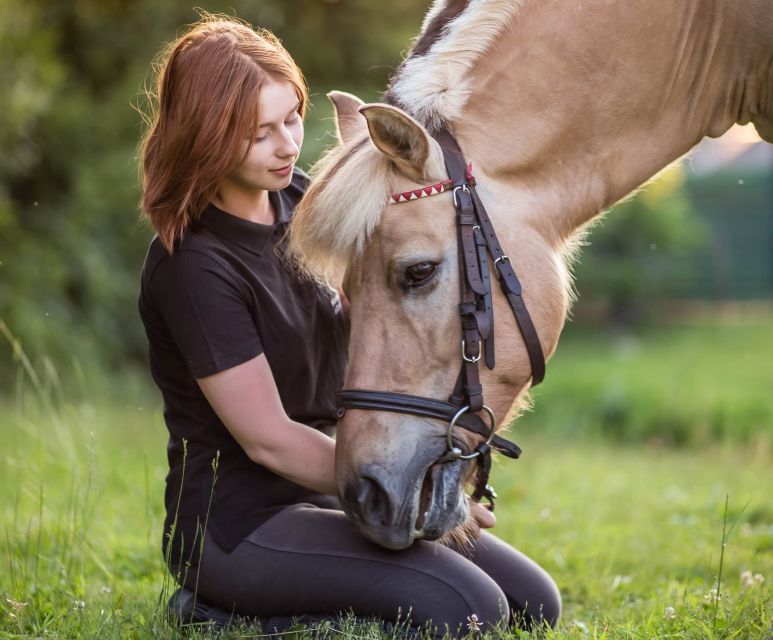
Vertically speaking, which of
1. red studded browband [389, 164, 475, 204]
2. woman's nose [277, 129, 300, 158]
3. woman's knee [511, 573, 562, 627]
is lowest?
woman's knee [511, 573, 562, 627]

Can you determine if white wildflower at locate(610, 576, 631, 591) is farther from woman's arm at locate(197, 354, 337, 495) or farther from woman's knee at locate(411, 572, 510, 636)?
woman's arm at locate(197, 354, 337, 495)

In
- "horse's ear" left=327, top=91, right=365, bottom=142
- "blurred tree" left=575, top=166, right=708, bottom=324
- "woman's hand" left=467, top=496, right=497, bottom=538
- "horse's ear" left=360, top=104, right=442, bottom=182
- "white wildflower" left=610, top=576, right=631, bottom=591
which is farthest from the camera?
"blurred tree" left=575, top=166, right=708, bottom=324

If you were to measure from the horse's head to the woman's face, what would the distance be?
17 cm

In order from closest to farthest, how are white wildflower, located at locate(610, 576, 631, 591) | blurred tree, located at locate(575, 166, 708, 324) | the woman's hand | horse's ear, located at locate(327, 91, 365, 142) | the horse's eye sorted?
the horse's eye
the woman's hand
horse's ear, located at locate(327, 91, 365, 142)
white wildflower, located at locate(610, 576, 631, 591)
blurred tree, located at locate(575, 166, 708, 324)

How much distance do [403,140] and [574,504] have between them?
3233mm

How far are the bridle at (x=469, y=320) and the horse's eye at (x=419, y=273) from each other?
0.08 meters

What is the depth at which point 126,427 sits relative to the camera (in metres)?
7.48

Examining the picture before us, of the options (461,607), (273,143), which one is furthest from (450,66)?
(461,607)

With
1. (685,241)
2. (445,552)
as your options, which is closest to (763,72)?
(445,552)

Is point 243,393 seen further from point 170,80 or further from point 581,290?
point 581,290

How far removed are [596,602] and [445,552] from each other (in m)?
0.90

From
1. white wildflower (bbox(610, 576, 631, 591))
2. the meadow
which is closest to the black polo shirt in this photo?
the meadow

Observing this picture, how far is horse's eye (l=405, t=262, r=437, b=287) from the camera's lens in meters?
2.52

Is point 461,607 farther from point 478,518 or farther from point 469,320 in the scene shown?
point 469,320
